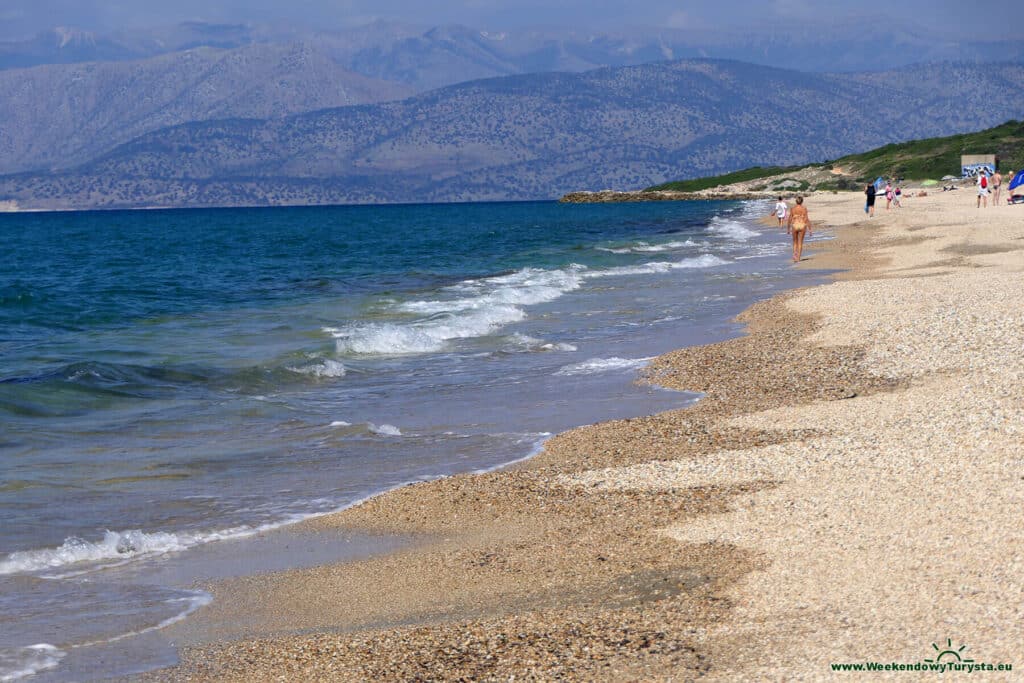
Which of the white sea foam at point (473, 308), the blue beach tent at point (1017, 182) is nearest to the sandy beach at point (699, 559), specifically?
the white sea foam at point (473, 308)

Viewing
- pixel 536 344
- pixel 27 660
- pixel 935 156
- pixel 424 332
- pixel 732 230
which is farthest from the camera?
pixel 935 156

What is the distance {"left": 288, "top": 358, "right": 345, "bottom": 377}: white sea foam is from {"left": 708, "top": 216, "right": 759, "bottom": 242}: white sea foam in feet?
126

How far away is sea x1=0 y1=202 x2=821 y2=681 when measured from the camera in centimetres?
911

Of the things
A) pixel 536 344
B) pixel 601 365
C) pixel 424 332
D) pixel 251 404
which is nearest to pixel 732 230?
pixel 424 332

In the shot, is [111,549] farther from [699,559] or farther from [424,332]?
[424,332]

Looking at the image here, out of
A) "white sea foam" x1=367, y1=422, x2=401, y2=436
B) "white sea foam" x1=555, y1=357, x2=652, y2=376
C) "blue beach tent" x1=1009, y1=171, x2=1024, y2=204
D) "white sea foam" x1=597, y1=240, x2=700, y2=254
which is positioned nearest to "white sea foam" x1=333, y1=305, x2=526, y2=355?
"white sea foam" x1=555, y1=357, x2=652, y2=376

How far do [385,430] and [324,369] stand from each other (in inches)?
239

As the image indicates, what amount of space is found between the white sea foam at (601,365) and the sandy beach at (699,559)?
3974 mm

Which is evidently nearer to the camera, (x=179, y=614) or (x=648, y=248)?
(x=179, y=614)

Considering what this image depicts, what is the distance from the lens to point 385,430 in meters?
14.6

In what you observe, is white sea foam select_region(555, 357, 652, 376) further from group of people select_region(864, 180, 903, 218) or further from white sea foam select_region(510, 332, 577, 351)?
group of people select_region(864, 180, 903, 218)

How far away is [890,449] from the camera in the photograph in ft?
34.3

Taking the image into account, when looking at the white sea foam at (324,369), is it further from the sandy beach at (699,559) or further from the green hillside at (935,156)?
the green hillside at (935,156)

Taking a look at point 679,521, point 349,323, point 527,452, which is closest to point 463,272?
point 349,323
